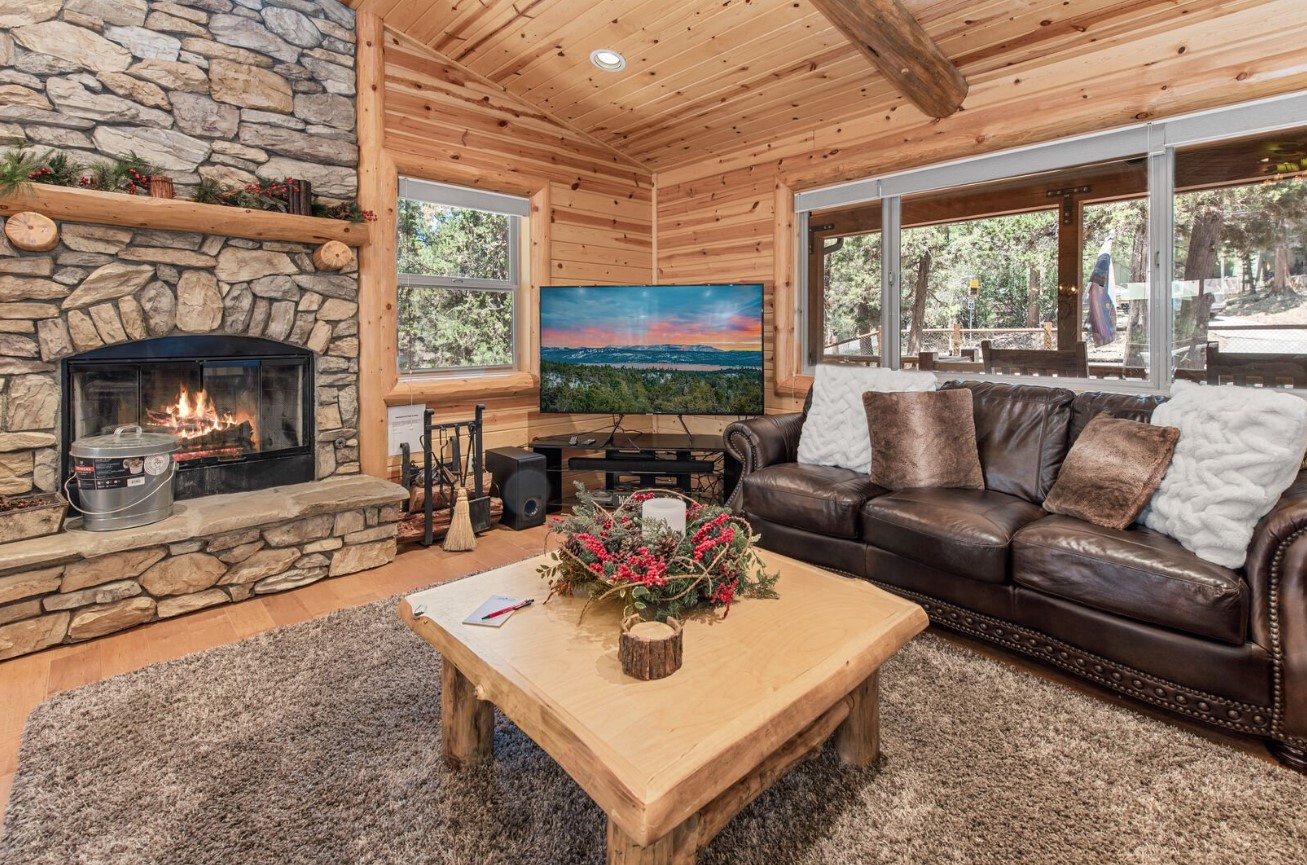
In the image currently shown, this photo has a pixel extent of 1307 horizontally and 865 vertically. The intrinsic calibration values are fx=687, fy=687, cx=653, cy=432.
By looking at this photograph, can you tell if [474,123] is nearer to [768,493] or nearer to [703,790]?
[768,493]

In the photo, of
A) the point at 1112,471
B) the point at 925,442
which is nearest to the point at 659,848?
the point at 1112,471

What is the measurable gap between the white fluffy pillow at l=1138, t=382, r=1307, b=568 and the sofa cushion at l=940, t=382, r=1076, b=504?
54 cm

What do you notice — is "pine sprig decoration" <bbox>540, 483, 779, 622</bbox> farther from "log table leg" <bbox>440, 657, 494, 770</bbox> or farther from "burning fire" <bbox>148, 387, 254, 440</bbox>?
"burning fire" <bbox>148, 387, 254, 440</bbox>

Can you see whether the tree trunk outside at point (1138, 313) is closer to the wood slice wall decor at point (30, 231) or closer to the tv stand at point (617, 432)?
the tv stand at point (617, 432)

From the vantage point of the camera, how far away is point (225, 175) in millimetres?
3189

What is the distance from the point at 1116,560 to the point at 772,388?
2.68 meters

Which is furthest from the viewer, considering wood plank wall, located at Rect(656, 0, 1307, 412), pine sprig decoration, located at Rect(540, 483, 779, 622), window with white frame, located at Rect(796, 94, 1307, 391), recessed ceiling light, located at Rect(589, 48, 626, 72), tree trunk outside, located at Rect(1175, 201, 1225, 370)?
recessed ceiling light, located at Rect(589, 48, 626, 72)

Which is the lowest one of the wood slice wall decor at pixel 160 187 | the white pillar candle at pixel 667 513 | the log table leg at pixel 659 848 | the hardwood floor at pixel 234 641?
the hardwood floor at pixel 234 641

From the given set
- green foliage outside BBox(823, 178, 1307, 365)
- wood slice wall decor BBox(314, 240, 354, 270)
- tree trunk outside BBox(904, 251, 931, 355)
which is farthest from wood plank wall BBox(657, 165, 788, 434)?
wood slice wall decor BBox(314, 240, 354, 270)

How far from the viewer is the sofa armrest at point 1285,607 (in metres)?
1.70

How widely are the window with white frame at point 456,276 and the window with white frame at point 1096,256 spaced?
6.38 ft

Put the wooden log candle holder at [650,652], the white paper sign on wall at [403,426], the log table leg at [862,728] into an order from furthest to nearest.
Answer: the white paper sign on wall at [403,426]
the log table leg at [862,728]
the wooden log candle holder at [650,652]

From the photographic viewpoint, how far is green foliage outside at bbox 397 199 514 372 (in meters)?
A: 4.04

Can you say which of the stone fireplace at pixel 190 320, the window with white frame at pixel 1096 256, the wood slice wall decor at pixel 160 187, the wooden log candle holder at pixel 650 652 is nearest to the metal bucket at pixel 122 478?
the stone fireplace at pixel 190 320
